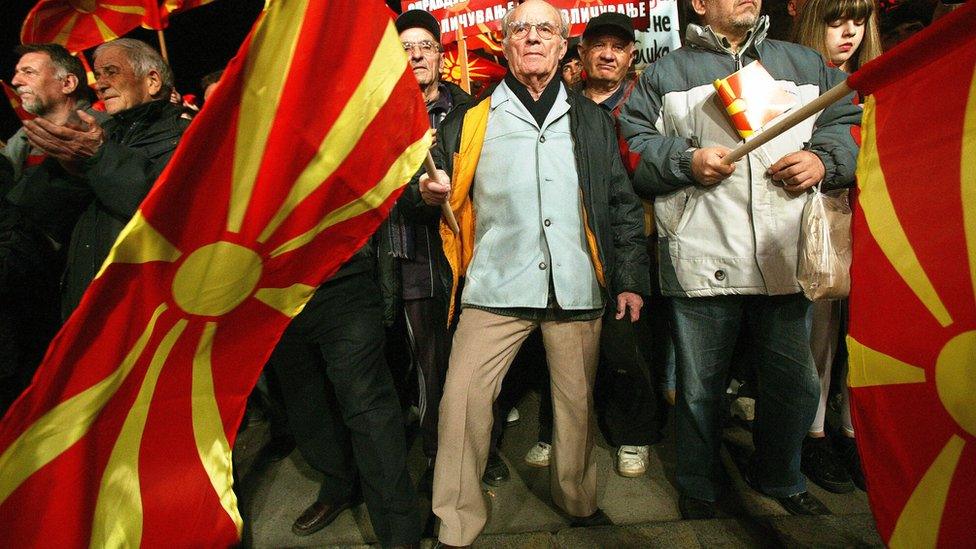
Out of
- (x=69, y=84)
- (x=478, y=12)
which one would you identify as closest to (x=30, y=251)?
(x=69, y=84)

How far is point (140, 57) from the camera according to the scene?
254 centimetres

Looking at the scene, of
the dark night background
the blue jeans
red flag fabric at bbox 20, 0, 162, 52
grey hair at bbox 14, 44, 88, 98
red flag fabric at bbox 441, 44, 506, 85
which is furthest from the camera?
the dark night background

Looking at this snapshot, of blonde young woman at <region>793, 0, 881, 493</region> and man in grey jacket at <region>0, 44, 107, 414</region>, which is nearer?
man in grey jacket at <region>0, 44, 107, 414</region>

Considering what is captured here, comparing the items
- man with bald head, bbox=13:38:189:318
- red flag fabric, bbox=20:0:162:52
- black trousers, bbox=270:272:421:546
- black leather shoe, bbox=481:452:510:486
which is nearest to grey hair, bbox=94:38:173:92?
man with bald head, bbox=13:38:189:318

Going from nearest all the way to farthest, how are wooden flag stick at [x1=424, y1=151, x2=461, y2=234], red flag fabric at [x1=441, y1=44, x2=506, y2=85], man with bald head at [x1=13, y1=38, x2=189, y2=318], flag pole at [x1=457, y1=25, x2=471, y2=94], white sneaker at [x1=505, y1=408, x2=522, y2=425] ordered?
wooden flag stick at [x1=424, y1=151, x2=461, y2=234] < man with bald head at [x1=13, y1=38, x2=189, y2=318] < white sneaker at [x1=505, y1=408, x2=522, y2=425] < flag pole at [x1=457, y1=25, x2=471, y2=94] < red flag fabric at [x1=441, y1=44, x2=506, y2=85]

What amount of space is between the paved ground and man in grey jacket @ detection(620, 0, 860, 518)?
0.12 m

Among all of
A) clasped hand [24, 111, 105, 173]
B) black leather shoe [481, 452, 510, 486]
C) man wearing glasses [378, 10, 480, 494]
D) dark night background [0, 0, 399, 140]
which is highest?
dark night background [0, 0, 399, 140]

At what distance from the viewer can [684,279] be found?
241 cm

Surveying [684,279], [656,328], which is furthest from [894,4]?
[684,279]

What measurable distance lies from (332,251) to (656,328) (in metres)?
2.45

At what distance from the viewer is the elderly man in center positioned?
2.30 m

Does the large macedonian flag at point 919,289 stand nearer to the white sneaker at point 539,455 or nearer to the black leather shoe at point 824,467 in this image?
the black leather shoe at point 824,467

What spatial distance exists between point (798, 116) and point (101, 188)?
216 centimetres

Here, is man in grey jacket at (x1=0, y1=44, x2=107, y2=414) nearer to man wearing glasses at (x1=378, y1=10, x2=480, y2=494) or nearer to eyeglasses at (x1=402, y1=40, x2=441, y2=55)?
man wearing glasses at (x1=378, y1=10, x2=480, y2=494)
